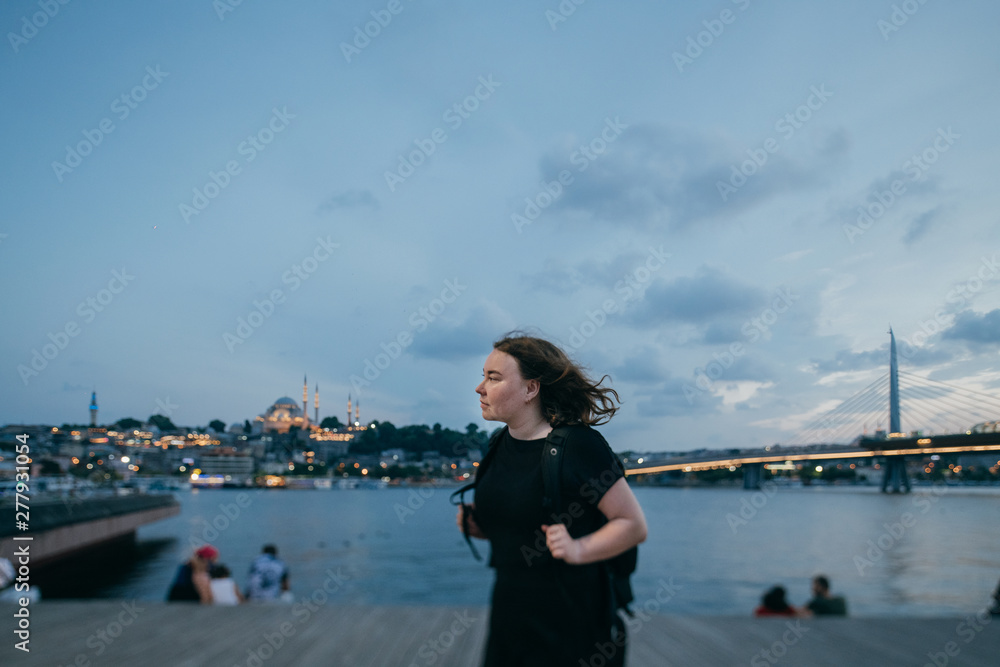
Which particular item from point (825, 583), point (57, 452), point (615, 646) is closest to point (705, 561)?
point (825, 583)

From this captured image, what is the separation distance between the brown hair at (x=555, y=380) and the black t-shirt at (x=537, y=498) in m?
0.12

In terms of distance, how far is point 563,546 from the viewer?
1.67 meters

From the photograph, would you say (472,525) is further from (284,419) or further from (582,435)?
(284,419)

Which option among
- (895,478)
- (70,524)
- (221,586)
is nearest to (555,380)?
(221,586)

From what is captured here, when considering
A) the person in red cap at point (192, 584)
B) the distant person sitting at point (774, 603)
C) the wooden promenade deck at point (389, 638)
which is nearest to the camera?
the wooden promenade deck at point (389, 638)

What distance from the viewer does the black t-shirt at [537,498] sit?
176cm

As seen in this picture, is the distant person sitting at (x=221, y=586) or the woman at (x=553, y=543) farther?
the distant person sitting at (x=221, y=586)

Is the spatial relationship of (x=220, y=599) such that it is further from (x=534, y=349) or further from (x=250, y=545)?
(x=250, y=545)

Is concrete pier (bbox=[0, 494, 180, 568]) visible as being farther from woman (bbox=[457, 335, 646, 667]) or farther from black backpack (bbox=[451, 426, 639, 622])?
black backpack (bbox=[451, 426, 639, 622])

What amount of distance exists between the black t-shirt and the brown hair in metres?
0.12

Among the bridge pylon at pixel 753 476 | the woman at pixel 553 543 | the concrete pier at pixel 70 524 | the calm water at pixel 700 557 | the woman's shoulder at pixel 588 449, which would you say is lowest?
the calm water at pixel 700 557

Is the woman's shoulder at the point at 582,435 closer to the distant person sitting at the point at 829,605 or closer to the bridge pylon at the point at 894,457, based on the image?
the distant person sitting at the point at 829,605

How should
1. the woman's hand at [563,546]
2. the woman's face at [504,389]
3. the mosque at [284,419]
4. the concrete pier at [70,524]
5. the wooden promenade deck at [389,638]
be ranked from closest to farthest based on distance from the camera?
1. the woman's hand at [563,546]
2. the woman's face at [504,389]
3. the wooden promenade deck at [389,638]
4. the concrete pier at [70,524]
5. the mosque at [284,419]

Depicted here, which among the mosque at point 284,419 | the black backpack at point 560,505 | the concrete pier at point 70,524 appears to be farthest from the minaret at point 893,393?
the mosque at point 284,419
